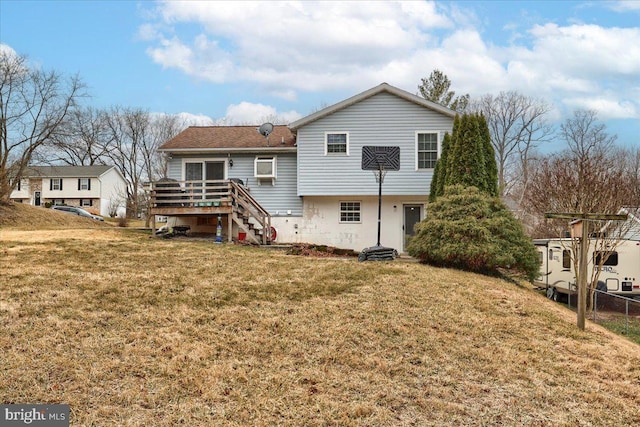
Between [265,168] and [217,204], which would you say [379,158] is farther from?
[217,204]

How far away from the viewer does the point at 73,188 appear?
5138 centimetres

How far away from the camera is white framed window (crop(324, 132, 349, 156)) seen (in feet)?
60.1

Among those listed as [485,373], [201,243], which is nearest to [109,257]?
[201,243]

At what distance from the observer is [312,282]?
1012cm

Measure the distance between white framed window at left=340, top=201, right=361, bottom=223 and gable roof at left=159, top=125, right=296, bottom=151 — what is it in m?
3.20

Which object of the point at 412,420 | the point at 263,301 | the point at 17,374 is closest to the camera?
the point at 412,420

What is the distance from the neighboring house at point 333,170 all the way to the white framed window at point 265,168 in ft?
0.13

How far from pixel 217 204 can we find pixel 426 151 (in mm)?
7773

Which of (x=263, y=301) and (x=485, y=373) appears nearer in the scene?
(x=485, y=373)

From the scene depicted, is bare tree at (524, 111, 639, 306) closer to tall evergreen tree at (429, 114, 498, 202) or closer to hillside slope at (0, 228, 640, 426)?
tall evergreen tree at (429, 114, 498, 202)

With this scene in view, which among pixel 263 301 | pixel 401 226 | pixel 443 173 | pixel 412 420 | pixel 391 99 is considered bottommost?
pixel 412 420

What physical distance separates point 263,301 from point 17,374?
3907mm

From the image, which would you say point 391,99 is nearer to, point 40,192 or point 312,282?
point 312,282

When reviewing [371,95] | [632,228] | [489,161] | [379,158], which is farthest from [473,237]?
[632,228]
